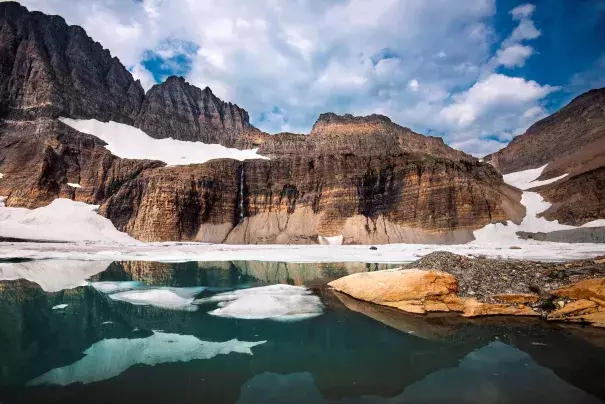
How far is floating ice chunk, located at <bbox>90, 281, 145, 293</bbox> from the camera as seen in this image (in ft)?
67.1

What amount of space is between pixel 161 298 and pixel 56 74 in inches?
4789

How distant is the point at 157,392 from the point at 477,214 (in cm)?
7270

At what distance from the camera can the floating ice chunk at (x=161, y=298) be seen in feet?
53.8

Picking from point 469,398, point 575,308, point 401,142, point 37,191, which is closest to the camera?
point 469,398

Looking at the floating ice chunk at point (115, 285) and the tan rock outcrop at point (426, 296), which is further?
the floating ice chunk at point (115, 285)

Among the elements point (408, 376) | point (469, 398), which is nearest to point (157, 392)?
point (408, 376)

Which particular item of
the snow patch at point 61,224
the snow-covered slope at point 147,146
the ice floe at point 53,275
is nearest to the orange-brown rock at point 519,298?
the ice floe at point 53,275

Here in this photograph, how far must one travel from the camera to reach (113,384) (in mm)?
7984

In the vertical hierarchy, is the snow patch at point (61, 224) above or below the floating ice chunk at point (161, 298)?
above

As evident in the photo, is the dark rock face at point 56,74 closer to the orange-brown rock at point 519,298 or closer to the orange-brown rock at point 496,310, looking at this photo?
the orange-brown rock at point 496,310

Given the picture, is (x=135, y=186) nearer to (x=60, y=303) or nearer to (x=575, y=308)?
(x=60, y=303)

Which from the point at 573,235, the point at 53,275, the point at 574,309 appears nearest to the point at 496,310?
the point at 574,309

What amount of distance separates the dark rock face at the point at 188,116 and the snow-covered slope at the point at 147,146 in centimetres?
391

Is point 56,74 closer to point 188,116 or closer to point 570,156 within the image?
point 188,116
